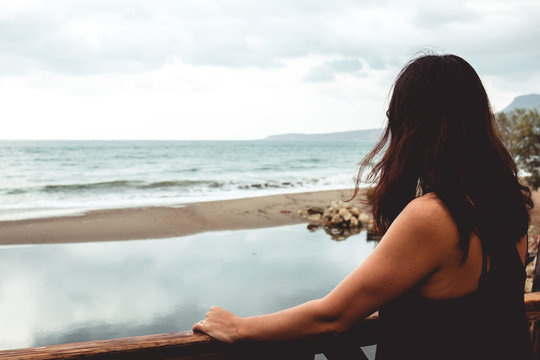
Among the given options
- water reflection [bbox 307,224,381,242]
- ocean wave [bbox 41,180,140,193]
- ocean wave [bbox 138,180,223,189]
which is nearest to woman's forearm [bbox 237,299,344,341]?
water reflection [bbox 307,224,381,242]

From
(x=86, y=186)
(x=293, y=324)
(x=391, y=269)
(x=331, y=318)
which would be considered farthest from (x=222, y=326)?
(x=86, y=186)

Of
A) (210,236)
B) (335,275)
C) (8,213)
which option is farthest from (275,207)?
(8,213)

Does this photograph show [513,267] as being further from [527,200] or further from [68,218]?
[68,218]

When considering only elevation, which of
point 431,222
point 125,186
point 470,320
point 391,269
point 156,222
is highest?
point 125,186

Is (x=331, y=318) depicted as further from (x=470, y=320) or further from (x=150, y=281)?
(x=150, y=281)

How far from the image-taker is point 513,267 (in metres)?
1.20

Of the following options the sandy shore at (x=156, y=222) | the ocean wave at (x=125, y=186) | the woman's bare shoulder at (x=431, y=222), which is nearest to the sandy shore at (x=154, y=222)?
the sandy shore at (x=156, y=222)

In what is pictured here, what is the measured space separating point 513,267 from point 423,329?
32 centimetres

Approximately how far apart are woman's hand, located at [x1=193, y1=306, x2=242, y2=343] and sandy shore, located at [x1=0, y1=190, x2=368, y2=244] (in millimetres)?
9772

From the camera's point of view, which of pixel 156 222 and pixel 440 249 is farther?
pixel 156 222

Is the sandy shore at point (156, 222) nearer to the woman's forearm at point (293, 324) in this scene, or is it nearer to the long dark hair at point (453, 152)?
the woman's forearm at point (293, 324)

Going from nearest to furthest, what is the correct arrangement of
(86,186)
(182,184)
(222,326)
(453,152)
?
(453,152) → (222,326) → (86,186) → (182,184)

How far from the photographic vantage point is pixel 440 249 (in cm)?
107

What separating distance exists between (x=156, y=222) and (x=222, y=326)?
1157cm
